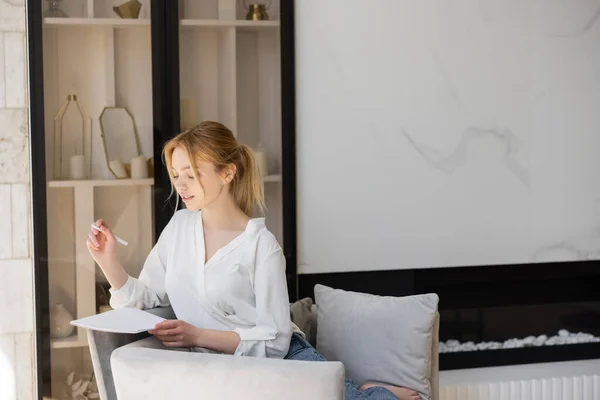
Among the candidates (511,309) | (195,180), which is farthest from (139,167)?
(511,309)

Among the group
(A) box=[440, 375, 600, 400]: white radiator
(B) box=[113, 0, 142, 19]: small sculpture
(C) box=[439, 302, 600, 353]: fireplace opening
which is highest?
(B) box=[113, 0, 142, 19]: small sculpture

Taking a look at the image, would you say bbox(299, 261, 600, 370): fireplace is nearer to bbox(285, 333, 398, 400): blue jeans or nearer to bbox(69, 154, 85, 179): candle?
bbox(285, 333, 398, 400): blue jeans

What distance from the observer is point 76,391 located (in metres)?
3.00

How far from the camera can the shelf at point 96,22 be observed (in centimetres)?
290

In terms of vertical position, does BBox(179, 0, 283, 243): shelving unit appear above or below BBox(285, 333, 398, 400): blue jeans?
above

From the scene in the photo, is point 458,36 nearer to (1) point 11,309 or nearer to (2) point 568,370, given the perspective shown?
(2) point 568,370

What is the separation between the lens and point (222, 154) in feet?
7.91

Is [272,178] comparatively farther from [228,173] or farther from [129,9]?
[129,9]

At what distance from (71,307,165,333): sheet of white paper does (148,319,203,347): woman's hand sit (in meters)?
0.02

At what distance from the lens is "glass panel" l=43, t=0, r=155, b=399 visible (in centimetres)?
293

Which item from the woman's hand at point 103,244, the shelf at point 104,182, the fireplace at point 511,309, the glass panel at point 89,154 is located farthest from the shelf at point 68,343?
the fireplace at point 511,309

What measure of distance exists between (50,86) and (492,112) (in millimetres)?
1744

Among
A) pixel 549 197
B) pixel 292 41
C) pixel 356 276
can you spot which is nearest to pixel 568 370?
pixel 549 197

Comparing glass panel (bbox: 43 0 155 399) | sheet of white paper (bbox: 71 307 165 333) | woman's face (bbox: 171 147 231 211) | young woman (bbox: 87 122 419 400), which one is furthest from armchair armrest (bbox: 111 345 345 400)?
glass panel (bbox: 43 0 155 399)
